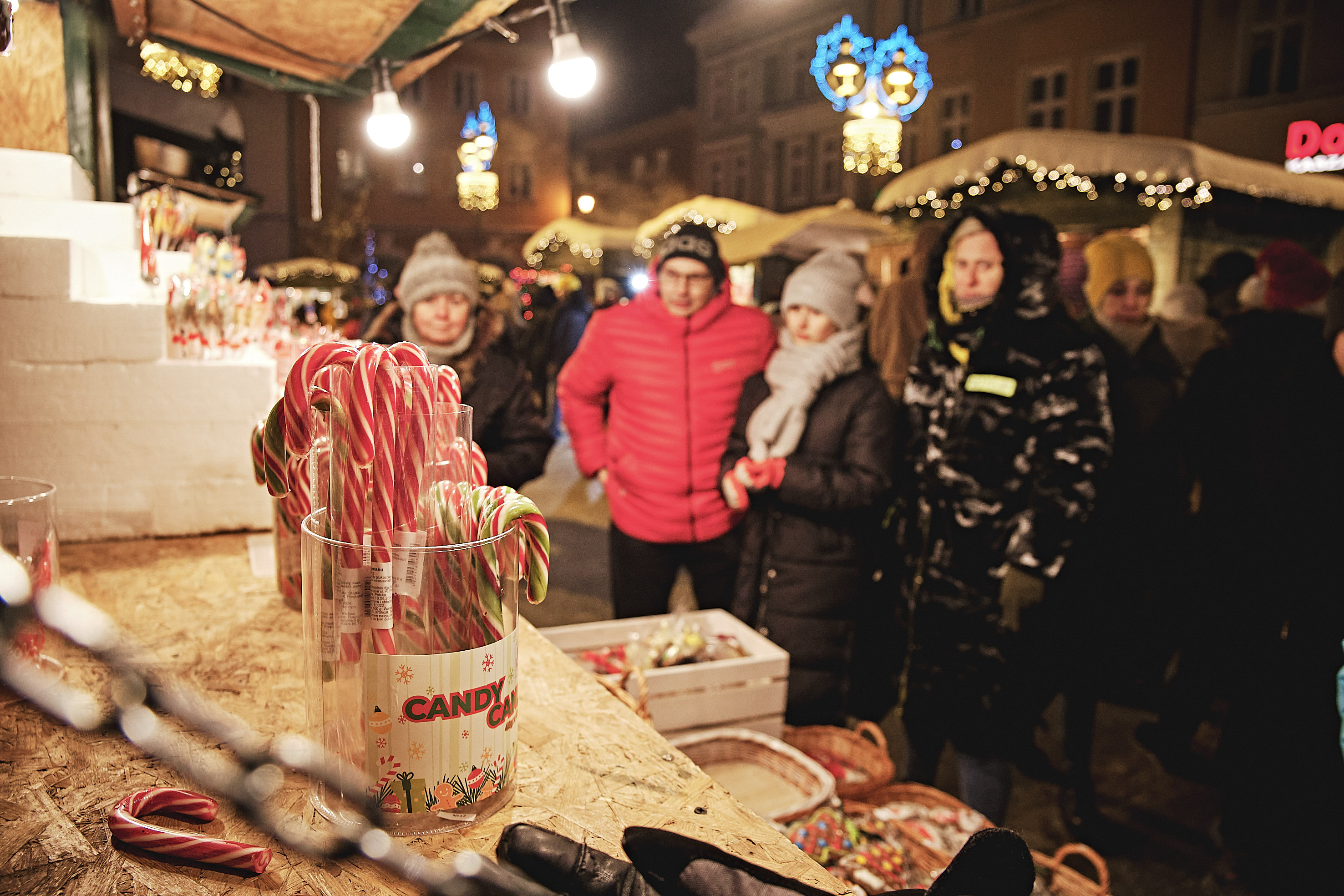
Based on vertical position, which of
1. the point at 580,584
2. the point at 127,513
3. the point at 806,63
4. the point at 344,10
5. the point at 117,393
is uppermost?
the point at 806,63

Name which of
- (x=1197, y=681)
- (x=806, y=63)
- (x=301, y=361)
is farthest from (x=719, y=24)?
(x=301, y=361)

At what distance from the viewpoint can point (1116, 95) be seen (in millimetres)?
14352

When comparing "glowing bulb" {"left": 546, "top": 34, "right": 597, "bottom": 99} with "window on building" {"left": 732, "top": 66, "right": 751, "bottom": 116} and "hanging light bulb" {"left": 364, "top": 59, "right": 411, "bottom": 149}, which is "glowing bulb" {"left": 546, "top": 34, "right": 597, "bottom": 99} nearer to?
"hanging light bulb" {"left": 364, "top": 59, "right": 411, "bottom": 149}

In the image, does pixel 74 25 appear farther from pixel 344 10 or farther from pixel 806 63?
pixel 806 63

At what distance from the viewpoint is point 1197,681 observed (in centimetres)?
346

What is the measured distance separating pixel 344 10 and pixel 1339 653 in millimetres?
3883

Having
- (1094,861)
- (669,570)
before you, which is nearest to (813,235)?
(669,570)

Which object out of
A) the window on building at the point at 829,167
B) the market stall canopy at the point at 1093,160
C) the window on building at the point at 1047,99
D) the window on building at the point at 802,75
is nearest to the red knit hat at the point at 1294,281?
the market stall canopy at the point at 1093,160

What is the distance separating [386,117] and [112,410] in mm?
2409

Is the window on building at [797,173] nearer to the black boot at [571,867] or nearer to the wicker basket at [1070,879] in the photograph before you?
the wicker basket at [1070,879]

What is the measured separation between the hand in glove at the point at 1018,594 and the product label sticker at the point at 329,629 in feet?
9.13

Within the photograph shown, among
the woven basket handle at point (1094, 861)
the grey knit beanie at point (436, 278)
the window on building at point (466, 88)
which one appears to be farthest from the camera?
the window on building at point (466, 88)

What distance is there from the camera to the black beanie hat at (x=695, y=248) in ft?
11.2

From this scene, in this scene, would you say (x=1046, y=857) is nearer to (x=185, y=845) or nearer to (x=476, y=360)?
(x=185, y=845)
